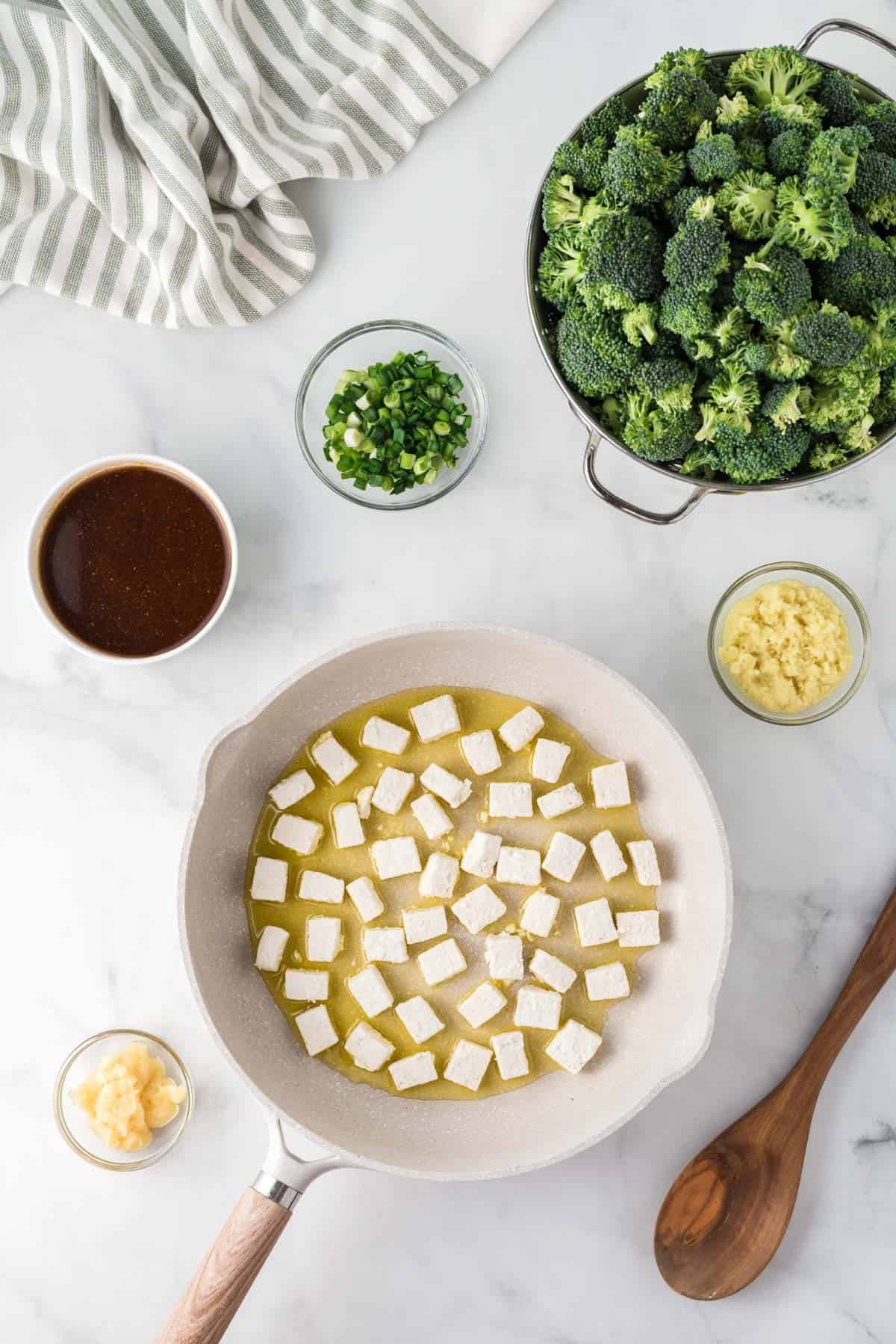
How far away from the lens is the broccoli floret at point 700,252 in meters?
1.36

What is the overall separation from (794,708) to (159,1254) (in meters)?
1.45

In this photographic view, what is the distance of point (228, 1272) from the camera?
5.60ft

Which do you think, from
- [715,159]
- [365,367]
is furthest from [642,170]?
[365,367]

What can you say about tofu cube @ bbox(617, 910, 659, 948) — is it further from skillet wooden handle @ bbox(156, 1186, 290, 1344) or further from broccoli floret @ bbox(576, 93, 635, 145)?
broccoli floret @ bbox(576, 93, 635, 145)

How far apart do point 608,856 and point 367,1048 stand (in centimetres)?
52

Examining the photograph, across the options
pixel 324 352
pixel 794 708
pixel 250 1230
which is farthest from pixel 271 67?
pixel 250 1230

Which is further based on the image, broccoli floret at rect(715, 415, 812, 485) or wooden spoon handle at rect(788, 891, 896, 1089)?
wooden spoon handle at rect(788, 891, 896, 1089)

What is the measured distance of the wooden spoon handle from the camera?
1951 millimetres

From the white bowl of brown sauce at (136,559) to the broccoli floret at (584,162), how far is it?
30.0 inches

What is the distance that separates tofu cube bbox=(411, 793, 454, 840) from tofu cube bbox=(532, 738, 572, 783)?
0.18 meters

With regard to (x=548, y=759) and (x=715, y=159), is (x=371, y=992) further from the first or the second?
(x=715, y=159)

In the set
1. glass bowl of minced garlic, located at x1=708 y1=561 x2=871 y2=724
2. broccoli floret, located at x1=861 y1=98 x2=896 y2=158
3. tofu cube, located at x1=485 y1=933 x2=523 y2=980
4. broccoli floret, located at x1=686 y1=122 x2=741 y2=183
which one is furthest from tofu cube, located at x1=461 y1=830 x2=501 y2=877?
broccoli floret, located at x1=861 y1=98 x2=896 y2=158

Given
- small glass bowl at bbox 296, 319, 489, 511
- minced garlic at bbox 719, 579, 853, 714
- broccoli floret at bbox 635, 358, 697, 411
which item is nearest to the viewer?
broccoli floret at bbox 635, 358, 697, 411

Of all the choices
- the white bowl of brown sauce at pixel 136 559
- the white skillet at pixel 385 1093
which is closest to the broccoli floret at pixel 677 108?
the white skillet at pixel 385 1093
